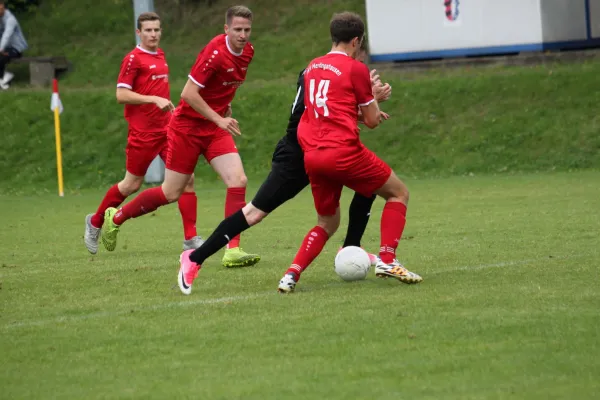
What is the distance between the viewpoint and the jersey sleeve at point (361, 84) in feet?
25.5

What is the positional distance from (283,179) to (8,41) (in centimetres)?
1933

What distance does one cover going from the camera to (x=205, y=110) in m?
9.32

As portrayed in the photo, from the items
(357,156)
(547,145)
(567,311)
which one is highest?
(357,156)

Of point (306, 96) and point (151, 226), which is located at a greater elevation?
point (306, 96)

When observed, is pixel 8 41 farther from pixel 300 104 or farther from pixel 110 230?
pixel 300 104

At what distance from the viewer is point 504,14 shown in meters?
25.9

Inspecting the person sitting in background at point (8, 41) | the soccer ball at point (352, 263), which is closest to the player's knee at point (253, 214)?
the soccer ball at point (352, 263)

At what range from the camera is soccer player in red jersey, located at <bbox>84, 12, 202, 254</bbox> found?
452 inches

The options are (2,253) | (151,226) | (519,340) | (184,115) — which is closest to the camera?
(519,340)

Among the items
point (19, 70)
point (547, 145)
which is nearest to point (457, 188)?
point (547, 145)

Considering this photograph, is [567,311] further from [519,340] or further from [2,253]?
[2,253]

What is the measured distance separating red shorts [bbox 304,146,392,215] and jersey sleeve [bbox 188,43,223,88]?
1.75m

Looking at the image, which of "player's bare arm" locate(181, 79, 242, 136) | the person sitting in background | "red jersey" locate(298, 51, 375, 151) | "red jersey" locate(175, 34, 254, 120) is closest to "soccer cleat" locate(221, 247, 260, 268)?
"player's bare arm" locate(181, 79, 242, 136)

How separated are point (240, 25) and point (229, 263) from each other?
197 centimetres
